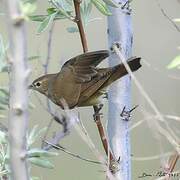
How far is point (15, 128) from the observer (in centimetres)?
59

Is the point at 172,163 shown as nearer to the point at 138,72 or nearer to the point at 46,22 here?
the point at 46,22

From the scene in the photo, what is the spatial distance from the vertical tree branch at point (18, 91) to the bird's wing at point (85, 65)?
73cm

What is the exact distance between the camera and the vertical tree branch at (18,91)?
21.9 inches

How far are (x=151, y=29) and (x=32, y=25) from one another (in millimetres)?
633

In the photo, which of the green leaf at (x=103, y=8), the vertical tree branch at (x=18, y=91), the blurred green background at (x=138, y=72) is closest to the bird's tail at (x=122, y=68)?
the green leaf at (x=103, y=8)

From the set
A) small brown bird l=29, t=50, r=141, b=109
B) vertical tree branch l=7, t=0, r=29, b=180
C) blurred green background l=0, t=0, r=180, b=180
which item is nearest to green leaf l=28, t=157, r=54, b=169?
small brown bird l=29, t=50, r=141, b=109

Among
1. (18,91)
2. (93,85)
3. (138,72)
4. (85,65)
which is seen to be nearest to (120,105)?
(85,65)

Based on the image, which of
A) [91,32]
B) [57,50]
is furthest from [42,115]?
[91,32]

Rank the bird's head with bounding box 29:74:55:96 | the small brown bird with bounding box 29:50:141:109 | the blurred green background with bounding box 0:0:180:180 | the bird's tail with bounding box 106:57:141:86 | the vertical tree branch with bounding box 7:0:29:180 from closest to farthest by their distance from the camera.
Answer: the vertical tree branch with bounding box 7:0:29:180
the bird's tail with bounding box 106:57:141:86
the small brown bird with bounding box 29:50:141:109
the bird's head with bounding box 29:74:55:96
the blurred green background with bounding box 0:0:180:180

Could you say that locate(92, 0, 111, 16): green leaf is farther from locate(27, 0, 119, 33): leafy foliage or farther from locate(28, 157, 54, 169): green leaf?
locate(28, 157, 54, 169): green leaf

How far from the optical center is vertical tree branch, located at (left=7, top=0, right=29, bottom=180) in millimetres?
557

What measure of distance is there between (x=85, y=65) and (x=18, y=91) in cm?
93

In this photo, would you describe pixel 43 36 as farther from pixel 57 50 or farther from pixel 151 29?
pixel 151 29

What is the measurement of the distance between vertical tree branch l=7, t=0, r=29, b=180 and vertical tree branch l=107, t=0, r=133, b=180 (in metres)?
0.56
